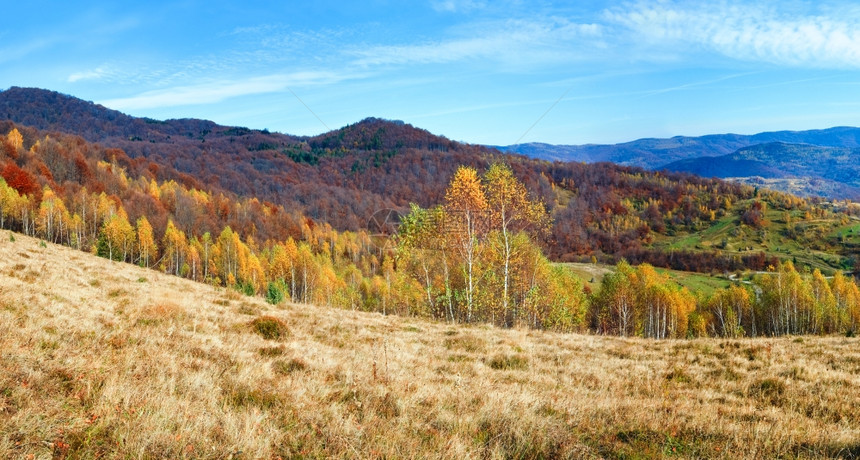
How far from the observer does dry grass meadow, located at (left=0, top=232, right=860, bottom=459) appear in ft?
15.4

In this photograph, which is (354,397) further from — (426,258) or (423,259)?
(426,258)

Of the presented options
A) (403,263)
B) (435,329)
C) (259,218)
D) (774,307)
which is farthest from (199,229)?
(774,307)

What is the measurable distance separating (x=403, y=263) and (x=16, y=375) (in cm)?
2304

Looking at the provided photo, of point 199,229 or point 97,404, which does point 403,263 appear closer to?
point 97,404

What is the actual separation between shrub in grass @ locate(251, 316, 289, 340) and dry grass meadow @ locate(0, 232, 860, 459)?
6 cm

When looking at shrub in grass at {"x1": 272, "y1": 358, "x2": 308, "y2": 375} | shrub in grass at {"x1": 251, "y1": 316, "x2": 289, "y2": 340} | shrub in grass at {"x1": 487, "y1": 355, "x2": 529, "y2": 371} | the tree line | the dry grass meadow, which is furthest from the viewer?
the tree line

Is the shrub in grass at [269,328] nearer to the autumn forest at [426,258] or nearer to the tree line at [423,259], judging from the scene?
the autumn forest at [426,258]

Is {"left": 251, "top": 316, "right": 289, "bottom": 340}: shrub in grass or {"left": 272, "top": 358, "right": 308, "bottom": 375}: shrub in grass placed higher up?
{"left": 272, "top": 358, "right": 308, "bottom": 375}: shrub in grass

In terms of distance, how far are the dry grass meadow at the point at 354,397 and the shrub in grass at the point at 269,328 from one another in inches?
2.2

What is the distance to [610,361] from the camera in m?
12.2

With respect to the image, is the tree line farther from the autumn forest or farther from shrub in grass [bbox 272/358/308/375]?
shrub in grass [bbox 272/358/308/375]

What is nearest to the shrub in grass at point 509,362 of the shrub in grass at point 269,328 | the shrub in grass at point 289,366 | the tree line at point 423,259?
the shrub in grass at point 289,366

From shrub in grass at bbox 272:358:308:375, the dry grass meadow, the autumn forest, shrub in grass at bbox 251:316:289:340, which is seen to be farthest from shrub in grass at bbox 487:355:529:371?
the autumn forest

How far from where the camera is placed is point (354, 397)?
6.67m
